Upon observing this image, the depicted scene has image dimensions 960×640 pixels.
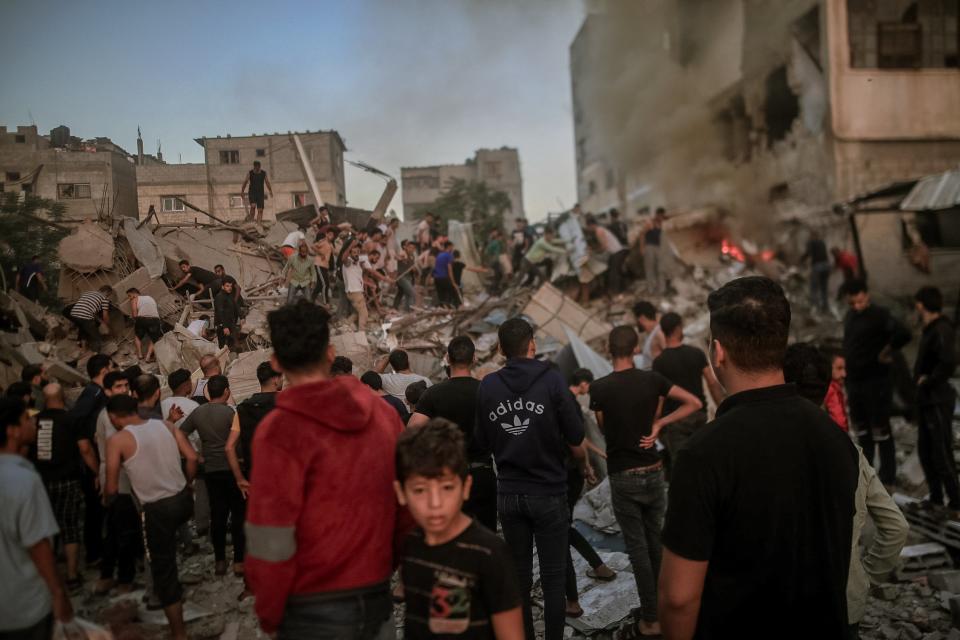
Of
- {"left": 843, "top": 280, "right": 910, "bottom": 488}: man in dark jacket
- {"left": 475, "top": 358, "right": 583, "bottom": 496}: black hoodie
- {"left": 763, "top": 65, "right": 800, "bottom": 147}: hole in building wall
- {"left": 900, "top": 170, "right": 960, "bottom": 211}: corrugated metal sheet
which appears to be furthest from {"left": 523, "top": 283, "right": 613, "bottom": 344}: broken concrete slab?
{"left": 763, "top": 65, "right": 800, "bottom": 147}: hole in building wall

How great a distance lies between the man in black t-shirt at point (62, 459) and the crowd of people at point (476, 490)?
0.04 ft

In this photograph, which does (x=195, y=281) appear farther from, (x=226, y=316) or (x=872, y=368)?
(x=872, y=368)

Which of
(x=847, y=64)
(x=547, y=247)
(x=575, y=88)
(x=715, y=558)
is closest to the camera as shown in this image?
(x=715, y=558)

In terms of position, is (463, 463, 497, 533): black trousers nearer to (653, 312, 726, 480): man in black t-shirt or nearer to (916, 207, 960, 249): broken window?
(653, 312, 726, 480): man in black t-shirt

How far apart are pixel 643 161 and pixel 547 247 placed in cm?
1673

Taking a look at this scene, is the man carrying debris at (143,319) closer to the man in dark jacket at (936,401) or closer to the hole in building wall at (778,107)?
the man in dark jacket at (936,401)

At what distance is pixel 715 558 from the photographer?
1.86 meters

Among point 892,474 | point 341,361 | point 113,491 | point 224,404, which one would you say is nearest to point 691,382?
point 892,474

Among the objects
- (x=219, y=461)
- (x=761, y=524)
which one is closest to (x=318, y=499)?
(x=761, y=524)

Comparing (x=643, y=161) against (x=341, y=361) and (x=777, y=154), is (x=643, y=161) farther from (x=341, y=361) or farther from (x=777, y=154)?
(x=341, y=361)

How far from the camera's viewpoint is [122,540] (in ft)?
15.0

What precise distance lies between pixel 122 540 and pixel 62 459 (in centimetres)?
77

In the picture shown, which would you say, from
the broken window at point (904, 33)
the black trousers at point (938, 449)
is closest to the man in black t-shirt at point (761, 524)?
the black trousers at point (938, 449)

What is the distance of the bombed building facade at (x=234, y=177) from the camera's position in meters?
4.73
